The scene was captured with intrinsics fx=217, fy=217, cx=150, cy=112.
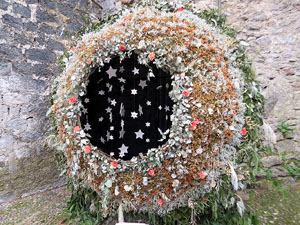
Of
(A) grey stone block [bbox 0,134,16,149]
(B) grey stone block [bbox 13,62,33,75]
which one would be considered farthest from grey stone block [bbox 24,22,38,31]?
(A) grey stone block [bbox 0,134,16,149]

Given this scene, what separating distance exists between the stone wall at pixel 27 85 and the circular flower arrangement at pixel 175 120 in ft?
3.61

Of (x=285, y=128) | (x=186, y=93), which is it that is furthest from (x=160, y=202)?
(x=285, y=128)

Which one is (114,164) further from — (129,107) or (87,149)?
(129,107)

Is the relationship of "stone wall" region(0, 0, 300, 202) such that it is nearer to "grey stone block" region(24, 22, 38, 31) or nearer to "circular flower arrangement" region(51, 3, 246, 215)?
"grey stone block" region(24, 22, 38, 31)

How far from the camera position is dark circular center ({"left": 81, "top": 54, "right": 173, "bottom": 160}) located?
2.43 meters

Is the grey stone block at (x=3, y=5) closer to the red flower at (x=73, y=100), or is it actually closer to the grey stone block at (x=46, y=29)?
the grey stone block at (x=46, y=29)

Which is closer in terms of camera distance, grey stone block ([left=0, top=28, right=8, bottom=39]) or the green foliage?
grey stone block ([left=0, top=28, right=8, bottom=39])

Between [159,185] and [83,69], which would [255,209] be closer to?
[159,185]

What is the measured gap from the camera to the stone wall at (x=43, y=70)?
7.57 ft

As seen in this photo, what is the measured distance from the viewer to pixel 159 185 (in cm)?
141

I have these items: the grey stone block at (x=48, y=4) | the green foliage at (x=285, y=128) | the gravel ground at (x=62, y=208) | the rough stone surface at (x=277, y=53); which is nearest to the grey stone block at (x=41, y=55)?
the grey stone block at (x=48, y=4)

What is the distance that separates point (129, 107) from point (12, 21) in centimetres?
153

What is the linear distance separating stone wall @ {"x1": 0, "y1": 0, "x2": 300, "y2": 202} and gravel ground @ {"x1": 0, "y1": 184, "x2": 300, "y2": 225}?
22cm

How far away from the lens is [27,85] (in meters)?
2.44
